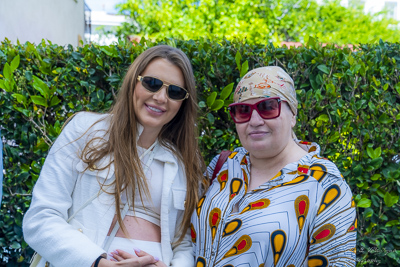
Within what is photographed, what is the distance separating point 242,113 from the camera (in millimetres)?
2408

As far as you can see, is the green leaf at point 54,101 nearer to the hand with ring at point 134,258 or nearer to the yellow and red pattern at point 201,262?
the hand with ring at point 134,258

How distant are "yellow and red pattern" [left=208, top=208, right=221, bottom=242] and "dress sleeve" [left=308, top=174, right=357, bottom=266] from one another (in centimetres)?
50

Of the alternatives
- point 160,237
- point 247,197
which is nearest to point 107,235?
point 160,237

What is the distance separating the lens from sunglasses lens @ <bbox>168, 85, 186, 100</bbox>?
2483mm

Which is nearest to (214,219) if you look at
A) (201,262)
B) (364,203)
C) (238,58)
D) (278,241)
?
(201,262)

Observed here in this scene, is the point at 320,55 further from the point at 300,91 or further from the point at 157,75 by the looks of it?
the point at 157,75

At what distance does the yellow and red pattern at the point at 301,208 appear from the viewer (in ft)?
6.95

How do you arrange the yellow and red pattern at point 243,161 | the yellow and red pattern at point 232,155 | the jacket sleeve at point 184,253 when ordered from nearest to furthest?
the jacket sleeve at point 184,253
the yellow and red pattern at point 243,161
the yellow and red pattern at point 232,155

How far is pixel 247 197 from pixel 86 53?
187 centimetres

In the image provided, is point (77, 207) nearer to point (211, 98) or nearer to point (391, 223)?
point (211, 98)

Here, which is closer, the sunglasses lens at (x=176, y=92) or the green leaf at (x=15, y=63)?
the sunglasses lens at (x=176, y=92)

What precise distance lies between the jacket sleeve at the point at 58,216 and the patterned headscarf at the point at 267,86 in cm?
98

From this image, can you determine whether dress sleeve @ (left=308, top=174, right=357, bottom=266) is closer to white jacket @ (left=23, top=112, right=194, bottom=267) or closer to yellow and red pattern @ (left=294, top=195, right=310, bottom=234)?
yellow and red pattern @ (left=294, top=195, right=310, bottom=234)

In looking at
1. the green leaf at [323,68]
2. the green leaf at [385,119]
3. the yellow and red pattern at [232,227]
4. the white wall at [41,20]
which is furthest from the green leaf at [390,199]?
the white wall at [41,20]
